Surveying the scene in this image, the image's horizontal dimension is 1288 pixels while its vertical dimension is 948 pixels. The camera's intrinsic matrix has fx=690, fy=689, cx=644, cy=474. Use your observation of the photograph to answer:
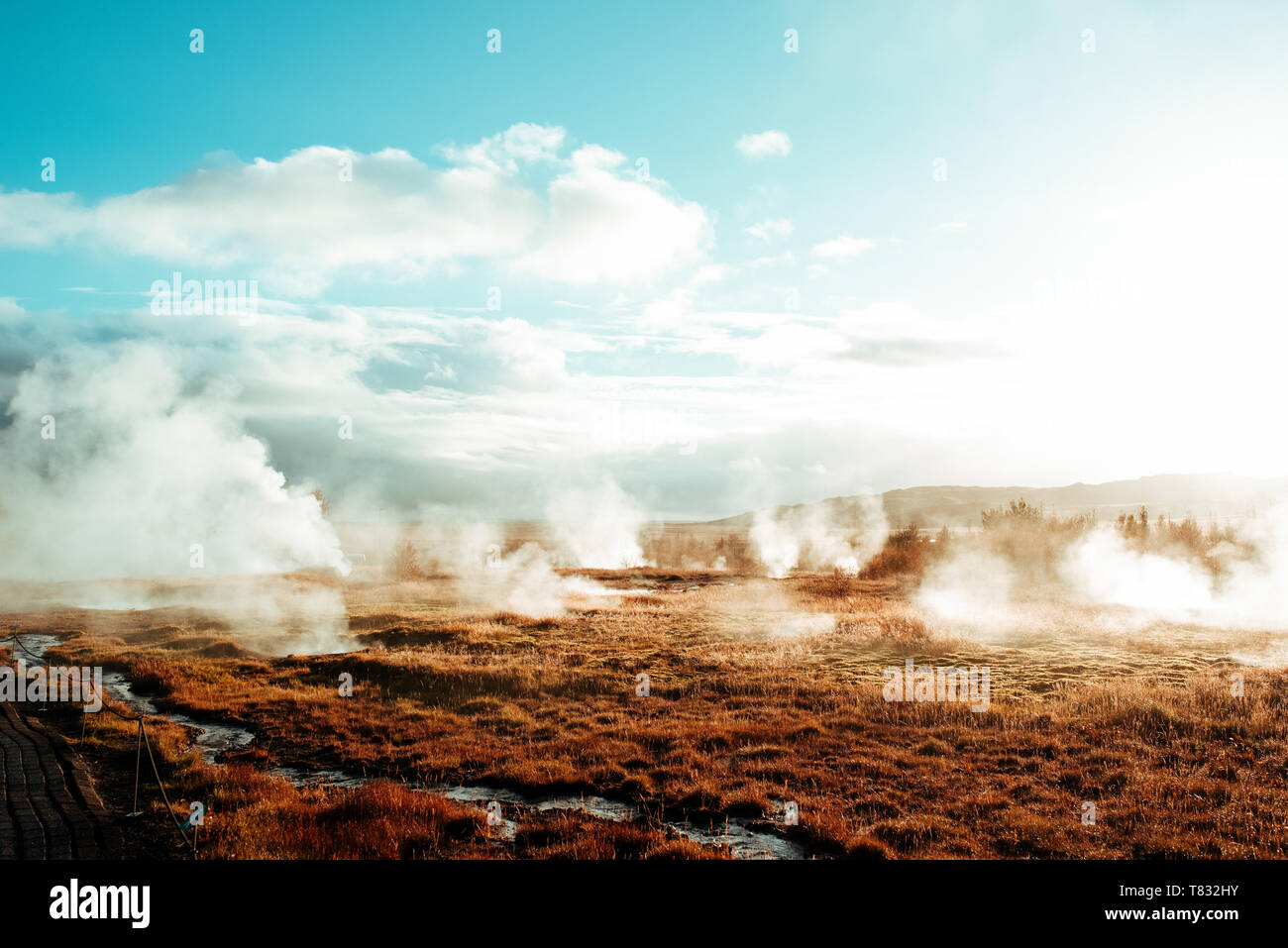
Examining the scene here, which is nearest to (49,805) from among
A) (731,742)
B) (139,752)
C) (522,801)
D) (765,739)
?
(139,752)

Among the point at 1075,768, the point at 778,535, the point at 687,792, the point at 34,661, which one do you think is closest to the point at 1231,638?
the point at 1075,768

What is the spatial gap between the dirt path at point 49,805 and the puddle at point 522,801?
289 cm

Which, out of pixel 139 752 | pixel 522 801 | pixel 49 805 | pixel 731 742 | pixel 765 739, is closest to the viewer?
pixel 139 752

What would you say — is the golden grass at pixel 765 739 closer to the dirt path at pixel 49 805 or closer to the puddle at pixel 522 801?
the puddle at pixel 522 801

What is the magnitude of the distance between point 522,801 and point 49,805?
8.06 metres

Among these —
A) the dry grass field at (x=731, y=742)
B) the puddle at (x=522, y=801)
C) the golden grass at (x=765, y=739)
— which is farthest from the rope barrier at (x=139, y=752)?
the puddle at (x=522, y=801)

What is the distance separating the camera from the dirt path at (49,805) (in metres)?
10.1

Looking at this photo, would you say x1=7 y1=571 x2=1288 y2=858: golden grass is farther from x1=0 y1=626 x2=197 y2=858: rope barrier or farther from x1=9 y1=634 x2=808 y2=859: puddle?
x1=0 y1=626 x2=197 y2=858: rope barrier

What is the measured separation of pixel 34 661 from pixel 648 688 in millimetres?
27633

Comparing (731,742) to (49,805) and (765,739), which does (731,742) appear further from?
(49,805)

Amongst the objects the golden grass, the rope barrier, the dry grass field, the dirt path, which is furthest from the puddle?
the dirt path

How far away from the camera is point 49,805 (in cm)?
1185

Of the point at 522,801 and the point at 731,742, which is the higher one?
the point at 522,801
